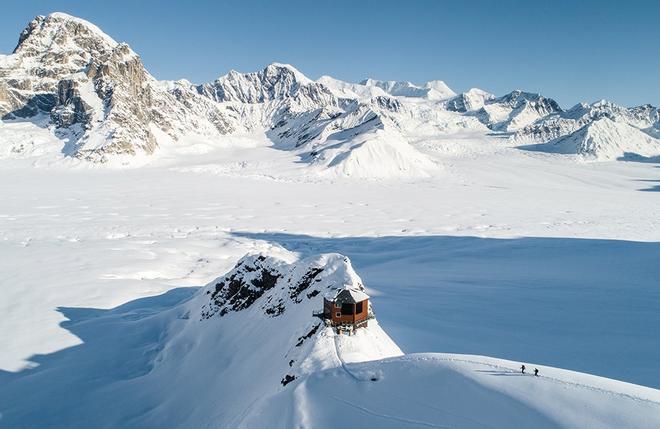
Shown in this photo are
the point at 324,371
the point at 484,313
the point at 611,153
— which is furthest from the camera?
the point at 611,153

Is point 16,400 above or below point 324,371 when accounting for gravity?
below

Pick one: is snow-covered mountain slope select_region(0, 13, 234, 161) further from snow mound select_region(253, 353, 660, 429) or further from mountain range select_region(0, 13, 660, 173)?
snow mound select_region(253, 353, 660, 429)

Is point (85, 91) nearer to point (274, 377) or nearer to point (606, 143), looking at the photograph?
point (274, 377)

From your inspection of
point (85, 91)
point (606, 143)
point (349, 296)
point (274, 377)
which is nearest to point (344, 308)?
point (349, 296)

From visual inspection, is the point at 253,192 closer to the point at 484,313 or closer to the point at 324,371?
the point at 484,313

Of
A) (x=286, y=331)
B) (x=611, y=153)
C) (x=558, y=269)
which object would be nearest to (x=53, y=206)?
(x=286, y=331)

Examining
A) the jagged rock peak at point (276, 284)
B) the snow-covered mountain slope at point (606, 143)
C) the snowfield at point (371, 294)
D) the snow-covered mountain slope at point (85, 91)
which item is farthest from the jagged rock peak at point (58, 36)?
the snow-covered mountain slope at point (606, 143)
